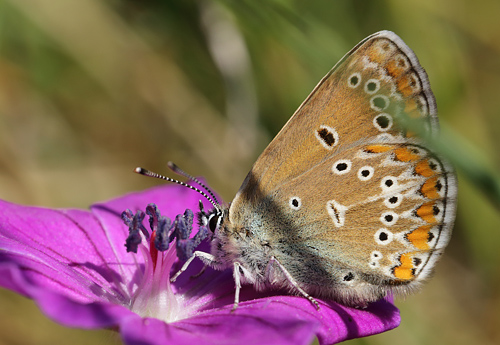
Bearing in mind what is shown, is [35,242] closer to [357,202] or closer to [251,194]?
[251,194]

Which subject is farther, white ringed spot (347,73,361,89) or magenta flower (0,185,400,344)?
white ringed spot (347,73,361,89)

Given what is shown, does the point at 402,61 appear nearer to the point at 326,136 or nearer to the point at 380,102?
the point at 380,102

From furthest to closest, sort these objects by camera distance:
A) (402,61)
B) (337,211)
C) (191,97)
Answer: (191,97) < (337,211) < (402,61)

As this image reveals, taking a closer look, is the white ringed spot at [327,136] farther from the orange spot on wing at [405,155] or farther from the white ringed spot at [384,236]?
the white ringed spot at [384,236]

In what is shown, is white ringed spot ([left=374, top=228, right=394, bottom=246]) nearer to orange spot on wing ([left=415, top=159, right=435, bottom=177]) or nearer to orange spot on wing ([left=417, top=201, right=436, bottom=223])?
orange spot on wing ([left=417, top=201, right=436, bottom=223])

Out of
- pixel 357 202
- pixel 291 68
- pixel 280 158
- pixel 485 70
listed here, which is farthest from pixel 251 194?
pixel 485 70

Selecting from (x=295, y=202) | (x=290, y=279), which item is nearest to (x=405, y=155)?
(x=295, y=202)

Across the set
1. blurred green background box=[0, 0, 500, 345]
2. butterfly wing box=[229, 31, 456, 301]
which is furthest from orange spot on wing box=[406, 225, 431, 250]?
blurred green background box=[0, 0, 500, 345]
